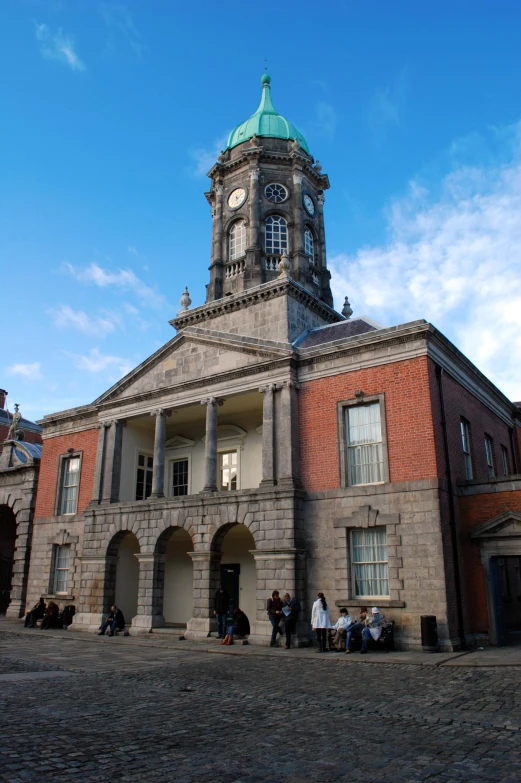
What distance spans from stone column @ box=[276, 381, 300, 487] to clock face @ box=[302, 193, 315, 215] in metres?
12.3

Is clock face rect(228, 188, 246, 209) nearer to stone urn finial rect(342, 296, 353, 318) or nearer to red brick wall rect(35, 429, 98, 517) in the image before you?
stone urn finial rect(342, 296, 353, 318)

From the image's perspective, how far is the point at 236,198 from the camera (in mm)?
30328

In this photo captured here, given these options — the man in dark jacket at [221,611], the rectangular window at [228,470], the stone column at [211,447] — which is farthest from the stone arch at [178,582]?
the man in dark jacket at [221,611]

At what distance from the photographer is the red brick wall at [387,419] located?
18406 millimetres

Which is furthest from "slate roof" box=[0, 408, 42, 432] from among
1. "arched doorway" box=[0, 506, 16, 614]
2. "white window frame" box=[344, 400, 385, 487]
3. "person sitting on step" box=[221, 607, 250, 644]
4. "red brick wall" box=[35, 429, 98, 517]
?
"white window frame" box=[344, 400, 385, 487]

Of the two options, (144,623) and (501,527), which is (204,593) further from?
(501,527)

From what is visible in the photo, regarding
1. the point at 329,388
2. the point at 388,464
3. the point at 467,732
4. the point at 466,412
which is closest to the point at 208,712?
the point at 467,732

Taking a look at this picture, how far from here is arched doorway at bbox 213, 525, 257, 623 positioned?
2458 cm

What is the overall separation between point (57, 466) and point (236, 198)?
15201 mm

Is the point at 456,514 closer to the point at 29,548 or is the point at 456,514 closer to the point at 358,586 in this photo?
the point at 358,586

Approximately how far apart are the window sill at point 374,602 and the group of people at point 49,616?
1186cm

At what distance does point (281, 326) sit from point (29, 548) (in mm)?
16106

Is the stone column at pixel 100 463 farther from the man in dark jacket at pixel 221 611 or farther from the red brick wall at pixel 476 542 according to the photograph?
the red brick wall at pixel 476 542

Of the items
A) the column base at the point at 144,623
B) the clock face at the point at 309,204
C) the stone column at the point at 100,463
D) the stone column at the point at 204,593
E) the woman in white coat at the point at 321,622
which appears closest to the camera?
the woman in white coat at the point at 321,622
